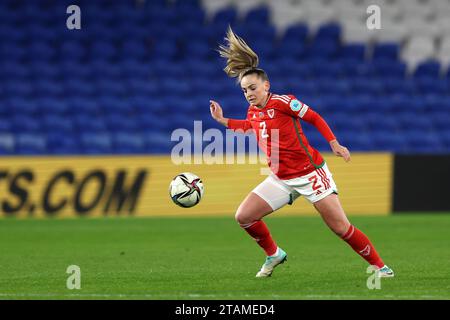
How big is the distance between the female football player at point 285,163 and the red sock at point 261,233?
1 centimetres

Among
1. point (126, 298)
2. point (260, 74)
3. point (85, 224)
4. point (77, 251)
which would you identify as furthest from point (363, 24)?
point (126, 298)

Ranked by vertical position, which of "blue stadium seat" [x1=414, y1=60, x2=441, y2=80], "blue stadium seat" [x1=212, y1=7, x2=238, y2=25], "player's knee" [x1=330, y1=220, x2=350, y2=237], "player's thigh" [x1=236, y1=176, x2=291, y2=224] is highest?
"blue stadium seat" [x1=212, y1=7, x2=238, y2=25]

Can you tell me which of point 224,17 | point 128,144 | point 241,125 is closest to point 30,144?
point 128,144

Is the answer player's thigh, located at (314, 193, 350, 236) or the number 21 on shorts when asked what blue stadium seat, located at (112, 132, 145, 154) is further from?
player's thigh, located at (314, 193, 350, 236)

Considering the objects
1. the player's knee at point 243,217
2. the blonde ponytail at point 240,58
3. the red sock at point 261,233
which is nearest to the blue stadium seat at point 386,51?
the blonde ponytail at point 240,58

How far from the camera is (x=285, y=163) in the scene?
863 centimetres

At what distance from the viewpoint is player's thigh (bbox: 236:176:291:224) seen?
28.6 ft

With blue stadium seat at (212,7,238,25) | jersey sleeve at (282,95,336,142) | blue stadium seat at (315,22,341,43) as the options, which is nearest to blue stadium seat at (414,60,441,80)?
blue stadium seat at (315,22,341,43)

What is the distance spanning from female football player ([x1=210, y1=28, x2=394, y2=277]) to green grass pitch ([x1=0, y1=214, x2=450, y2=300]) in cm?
48

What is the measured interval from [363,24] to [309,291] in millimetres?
15106

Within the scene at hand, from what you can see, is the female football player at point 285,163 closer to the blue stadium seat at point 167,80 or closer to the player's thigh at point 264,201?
the player's thigh at point 264,201

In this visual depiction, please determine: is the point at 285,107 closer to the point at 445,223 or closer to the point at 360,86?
the point at 445,223

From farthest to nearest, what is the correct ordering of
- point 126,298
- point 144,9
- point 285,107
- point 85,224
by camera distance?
point 144,9 < point 85,224 < point 285,107 < point 126,298
